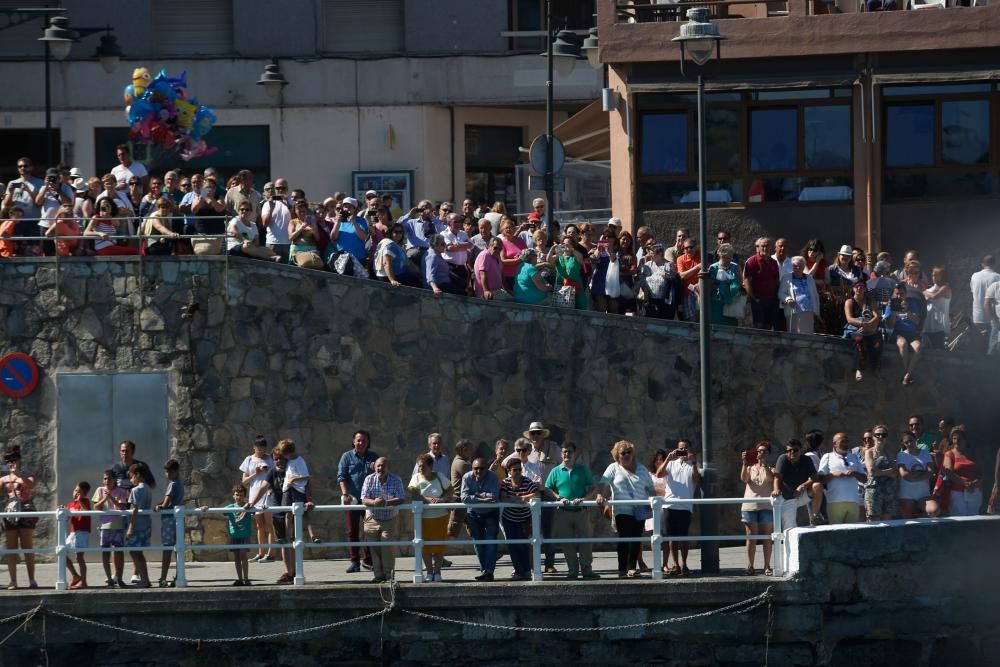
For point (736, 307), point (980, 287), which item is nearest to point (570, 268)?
point (736, 307)

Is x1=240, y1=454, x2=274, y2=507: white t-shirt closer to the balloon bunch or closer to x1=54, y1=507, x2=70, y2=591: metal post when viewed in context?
x1=54, y1=507, x2=70, y2=591: metal post

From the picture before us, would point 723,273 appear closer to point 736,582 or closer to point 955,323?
point 955,323

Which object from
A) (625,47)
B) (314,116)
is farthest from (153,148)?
(625,47)

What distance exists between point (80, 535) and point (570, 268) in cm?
680

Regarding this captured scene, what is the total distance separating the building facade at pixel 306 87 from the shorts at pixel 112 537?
557 inches

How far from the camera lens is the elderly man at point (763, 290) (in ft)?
81.0

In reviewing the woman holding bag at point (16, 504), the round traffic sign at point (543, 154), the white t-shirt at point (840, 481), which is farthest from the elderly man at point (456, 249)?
the woman holding bag at point (16, 504)

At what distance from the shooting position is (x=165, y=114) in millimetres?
27109

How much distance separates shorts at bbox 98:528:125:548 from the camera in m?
21.1

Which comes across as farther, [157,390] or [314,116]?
[314,116]

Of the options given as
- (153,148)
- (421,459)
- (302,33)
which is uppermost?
(302,33)

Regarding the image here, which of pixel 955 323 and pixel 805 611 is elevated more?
pixel 955 323

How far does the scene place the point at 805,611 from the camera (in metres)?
20.3

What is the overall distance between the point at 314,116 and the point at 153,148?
3427 millimetres
